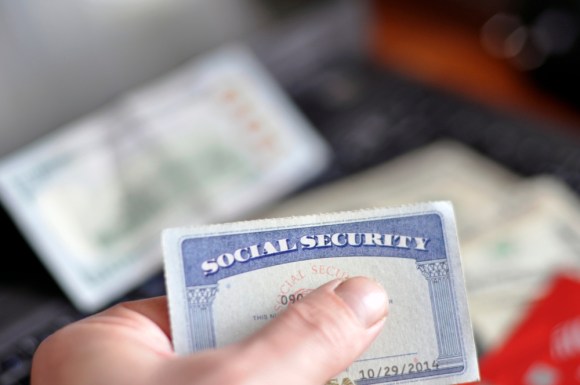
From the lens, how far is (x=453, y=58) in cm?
115

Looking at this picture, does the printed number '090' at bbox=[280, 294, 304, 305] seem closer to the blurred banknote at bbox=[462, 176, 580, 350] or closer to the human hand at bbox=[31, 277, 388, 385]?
the human hand at bbox=[31, 277, 388, 385]

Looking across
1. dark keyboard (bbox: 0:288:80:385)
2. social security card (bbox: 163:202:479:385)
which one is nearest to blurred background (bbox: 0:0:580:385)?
dark keyboard (bbox: 0:288:80:385)

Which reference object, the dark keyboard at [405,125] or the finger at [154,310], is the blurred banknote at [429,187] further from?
the finger at [154,310]

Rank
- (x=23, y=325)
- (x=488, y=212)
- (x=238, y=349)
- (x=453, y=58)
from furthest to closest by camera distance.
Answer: (x=453, y=58) → (x=488, y=212) → (x=23, y=325) → (x=238, y=349)

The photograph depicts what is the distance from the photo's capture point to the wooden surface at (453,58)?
106 centimetres

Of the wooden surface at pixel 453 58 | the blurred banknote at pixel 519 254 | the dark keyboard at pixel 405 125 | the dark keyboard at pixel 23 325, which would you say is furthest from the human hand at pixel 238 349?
the wooden surface at pixel 453 58

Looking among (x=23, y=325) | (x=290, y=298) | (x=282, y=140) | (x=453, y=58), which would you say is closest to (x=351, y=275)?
(x=290, y=298)

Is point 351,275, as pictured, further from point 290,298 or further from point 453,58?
point 453,58

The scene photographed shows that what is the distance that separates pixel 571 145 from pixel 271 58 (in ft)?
1.30

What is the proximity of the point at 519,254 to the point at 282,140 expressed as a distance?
32 cm

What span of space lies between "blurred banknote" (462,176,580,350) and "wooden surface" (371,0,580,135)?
167 millimetres

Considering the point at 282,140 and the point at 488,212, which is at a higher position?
the point at 282,140

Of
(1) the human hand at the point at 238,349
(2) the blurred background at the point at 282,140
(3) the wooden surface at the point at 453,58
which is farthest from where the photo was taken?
(3) the wooden surface at the point at 453,58

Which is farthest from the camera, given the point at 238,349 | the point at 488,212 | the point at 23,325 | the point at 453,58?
the point at 453,58
